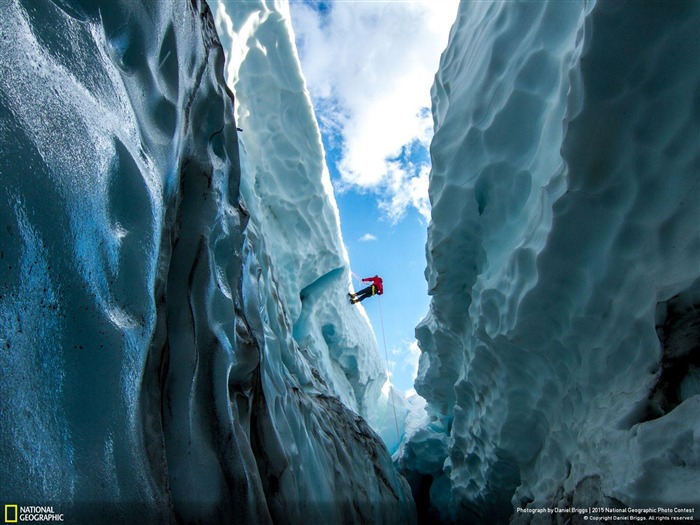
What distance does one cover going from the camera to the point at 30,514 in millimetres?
708

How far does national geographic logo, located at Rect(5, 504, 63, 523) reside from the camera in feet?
2.20

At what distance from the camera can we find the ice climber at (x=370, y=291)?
7812 millimetres

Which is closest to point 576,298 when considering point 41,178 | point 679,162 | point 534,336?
point 534,336

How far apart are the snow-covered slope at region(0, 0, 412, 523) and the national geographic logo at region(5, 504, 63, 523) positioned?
0.01 metres

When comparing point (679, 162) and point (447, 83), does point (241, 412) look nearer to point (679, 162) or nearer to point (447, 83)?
point (679, 162)

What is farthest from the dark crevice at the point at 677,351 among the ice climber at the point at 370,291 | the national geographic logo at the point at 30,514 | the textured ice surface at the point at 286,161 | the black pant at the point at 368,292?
the black pant at the point at 368,292

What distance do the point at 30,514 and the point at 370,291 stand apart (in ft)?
A: 24.5

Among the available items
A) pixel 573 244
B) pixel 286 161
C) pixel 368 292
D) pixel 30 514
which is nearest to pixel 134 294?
pixel 30 514

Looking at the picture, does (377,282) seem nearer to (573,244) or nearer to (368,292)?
(368,292)

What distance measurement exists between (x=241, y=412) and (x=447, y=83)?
9.21 feet

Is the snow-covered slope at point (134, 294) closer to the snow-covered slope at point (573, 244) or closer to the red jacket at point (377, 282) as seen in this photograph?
the snow-covered slope at point (573, 244)

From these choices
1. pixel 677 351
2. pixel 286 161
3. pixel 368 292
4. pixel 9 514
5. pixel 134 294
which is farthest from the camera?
pixel 368 292

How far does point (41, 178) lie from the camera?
2.93ft

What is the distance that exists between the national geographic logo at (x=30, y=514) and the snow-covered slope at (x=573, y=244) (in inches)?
65.8
